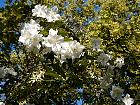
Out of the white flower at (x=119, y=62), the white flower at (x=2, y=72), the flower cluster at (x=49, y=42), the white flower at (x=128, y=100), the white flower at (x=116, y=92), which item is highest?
the flower cluster at (x=49, y=42)

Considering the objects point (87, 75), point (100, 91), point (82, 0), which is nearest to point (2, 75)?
point (87, 75)

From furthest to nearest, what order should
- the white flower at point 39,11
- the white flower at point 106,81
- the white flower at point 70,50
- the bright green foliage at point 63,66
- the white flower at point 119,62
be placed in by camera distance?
1. the white flower at point 106,81
2. the white flower at point 119,62
3. the white flower at point 39,11
4. the white flower at point 70,50
5. the bright green foliage at point 63,66

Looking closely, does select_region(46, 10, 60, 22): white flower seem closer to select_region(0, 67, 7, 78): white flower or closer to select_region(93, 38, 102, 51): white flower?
select_region(93, 38, 102, 51): white flower

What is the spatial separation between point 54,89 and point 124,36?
83 cm

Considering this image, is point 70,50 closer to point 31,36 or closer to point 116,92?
point 31,36

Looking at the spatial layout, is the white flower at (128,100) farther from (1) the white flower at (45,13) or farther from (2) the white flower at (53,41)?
(1) the white flower at (45,13)

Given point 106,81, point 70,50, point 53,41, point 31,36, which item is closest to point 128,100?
point 106,81

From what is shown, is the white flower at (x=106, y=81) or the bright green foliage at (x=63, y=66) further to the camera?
the white flower at (x=106, y=81)

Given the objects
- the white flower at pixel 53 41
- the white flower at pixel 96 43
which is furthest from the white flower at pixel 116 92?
the white flower at pixel 53 41

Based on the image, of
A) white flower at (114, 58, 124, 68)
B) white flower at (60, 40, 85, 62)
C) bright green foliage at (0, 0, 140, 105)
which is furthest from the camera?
white flower at (114, 58, 124, 68)

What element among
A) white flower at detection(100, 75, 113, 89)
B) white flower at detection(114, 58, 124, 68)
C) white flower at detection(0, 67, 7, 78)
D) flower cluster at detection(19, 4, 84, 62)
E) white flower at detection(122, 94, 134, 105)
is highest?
flower cluster at detection(19, 4, 84, 62)

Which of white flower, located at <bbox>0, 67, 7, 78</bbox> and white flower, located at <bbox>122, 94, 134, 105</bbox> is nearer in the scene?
white flower, located at <bbox>0, 67, 7, 78</bbox>

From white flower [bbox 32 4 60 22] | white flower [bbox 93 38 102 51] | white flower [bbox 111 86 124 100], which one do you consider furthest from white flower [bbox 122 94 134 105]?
white flower [bbox 32 4 60 22]

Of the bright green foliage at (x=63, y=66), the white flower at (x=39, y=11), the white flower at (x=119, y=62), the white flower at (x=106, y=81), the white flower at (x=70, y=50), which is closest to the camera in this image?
the bright green foliage at (x=63, y=66)
